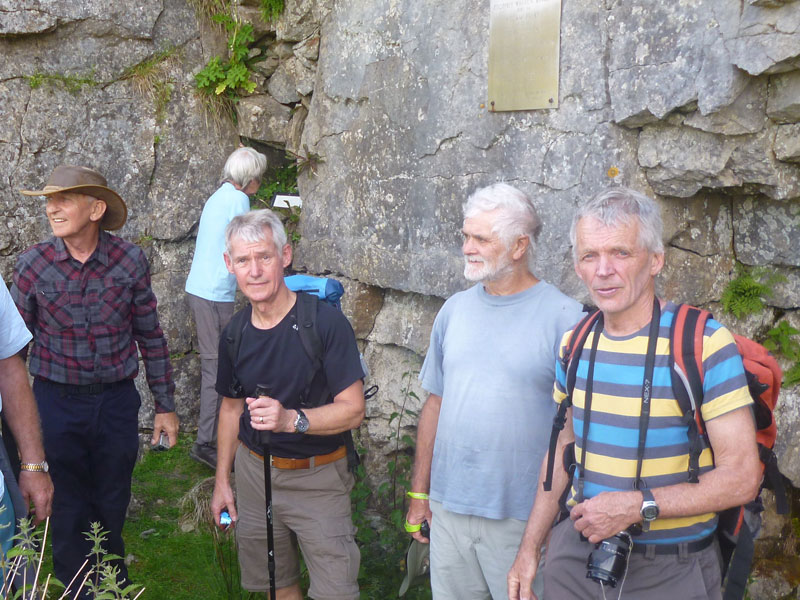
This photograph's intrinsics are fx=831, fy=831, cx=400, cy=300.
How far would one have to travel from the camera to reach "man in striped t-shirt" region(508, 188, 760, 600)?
217 cm

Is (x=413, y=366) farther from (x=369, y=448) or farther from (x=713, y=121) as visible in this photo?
(x=713, y=121)

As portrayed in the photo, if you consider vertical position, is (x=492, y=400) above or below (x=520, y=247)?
below

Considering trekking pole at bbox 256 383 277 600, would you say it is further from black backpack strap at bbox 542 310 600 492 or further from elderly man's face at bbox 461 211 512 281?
black backpack strap at bbox 542 310 600 492

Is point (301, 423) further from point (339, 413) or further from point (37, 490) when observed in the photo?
point (37, 490)

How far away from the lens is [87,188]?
3.82 metres

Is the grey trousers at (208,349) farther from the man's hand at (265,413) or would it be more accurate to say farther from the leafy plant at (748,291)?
the leafy plant at (748,291)

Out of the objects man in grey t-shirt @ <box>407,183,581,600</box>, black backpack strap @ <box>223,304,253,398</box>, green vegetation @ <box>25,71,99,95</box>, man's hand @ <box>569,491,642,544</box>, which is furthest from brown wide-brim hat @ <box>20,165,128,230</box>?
man's hand @ <box>569,491,642,544</box>

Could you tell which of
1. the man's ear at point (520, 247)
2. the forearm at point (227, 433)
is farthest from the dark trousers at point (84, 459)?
the man's ear at point (520, 247)

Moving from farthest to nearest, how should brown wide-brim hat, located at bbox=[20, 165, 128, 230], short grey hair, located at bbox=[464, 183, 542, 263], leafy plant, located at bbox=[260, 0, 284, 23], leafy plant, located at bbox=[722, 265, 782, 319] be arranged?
leafy plant, located at bbox=[260, 0, 284, 23] → brown wide-brim hat, located at bbox=[20, 165, 128, 230] → leafy plant, located at bbox=[722, 265, 782, 319] → short grey hair, located at bbox=[464, 183, 542, 263]

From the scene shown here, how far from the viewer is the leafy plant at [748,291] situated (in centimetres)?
363

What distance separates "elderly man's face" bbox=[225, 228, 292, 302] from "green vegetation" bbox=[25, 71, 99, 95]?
3.39 metres

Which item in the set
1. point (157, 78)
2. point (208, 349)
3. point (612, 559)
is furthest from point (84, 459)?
point (157, 78)

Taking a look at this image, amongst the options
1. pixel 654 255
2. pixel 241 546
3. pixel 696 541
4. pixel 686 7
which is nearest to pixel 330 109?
pixel 686 7

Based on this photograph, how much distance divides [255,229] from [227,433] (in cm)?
88
